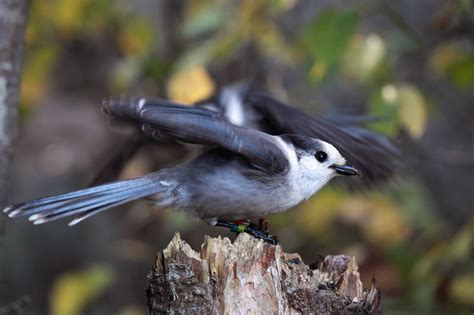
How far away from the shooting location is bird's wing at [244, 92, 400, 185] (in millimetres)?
3658

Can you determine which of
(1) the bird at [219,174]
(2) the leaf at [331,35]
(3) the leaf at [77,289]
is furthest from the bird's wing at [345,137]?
(3) the leaf at [77,289]

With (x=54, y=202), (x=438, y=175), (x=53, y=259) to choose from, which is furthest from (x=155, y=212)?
(x=54, y=202)

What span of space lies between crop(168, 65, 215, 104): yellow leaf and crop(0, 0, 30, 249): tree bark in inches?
48.4

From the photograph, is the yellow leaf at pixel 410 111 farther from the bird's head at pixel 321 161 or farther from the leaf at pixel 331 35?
the bird's head at pixel 321 161

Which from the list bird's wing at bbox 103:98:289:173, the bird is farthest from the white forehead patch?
bird's wing at bbox 103:98:289:173

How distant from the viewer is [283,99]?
4832 millimetres

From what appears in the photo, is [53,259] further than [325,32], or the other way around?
[53,259]

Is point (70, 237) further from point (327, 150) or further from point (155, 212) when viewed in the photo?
point (327, 150)

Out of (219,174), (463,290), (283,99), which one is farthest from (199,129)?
(463,290)

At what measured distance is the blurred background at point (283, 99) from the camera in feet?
14.1

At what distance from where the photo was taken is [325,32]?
3.82 meters

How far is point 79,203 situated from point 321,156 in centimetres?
98

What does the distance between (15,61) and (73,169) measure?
12.9 feet

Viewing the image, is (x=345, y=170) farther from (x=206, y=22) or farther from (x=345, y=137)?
(x=206, y=22)
